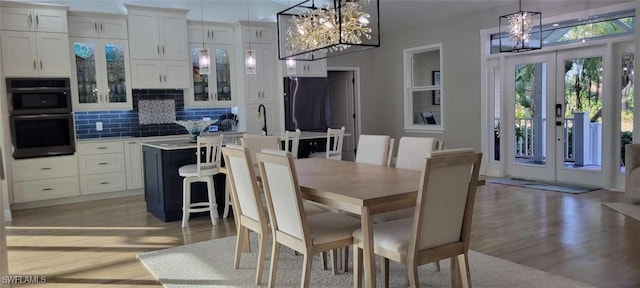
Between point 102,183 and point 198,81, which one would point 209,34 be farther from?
point 102,183

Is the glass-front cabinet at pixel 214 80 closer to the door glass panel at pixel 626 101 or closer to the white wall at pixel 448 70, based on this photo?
the white wall at pixel 448 70

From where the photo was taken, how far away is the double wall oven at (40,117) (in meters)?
5.69

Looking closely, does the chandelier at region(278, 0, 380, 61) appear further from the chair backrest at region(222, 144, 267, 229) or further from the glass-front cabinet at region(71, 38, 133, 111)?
the glass-front cabinet at region(71, 38, 133, 111)

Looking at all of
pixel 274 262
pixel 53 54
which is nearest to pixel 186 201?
pixel 274 262

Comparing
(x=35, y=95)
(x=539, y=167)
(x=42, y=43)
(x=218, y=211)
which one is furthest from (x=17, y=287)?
(x=539, y=167)

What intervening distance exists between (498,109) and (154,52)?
16.8 feet

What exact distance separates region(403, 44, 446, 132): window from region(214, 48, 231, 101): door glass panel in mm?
3266

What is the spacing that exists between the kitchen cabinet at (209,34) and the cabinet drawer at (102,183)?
2218mm

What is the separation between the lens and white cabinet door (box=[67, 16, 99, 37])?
6.15 meters

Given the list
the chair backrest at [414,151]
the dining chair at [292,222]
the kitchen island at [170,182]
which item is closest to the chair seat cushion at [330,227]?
the dining chair at [292,222]

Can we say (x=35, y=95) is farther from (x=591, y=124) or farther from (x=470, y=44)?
(x=591, y=124)

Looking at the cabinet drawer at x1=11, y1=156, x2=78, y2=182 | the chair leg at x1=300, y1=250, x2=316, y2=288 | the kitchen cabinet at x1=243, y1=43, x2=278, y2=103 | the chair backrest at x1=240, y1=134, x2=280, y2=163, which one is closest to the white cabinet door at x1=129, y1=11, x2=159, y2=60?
the kitchen cabinet at x1=243, y1=43, x2=278, y2=103

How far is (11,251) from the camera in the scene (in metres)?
4.01

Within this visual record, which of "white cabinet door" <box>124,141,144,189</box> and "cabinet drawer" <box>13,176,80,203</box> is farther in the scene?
"white cabinet door" <box>124,141,144,189</box>
